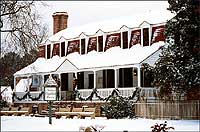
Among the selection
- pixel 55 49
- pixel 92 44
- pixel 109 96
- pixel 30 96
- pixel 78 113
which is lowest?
pixel 78 113

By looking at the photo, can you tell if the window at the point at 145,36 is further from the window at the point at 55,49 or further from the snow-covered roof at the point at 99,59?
the window at the point at 55,49

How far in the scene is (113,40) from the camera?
44.9 meters

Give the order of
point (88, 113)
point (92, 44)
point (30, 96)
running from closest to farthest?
point (88, 113)
point (30, 96)
point (92, 44)

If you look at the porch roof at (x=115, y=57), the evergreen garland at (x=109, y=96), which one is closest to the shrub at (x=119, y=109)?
the evergreen garland at (x=109, y=96)

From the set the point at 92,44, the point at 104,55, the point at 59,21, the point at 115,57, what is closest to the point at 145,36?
the point at 115,57

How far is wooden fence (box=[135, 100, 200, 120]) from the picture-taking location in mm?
27484

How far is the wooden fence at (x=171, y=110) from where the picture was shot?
27484 mm

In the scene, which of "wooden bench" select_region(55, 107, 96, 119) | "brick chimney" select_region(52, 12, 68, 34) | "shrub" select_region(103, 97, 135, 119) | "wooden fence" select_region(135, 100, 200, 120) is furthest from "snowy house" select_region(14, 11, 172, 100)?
"wooden fence" select_region(135, 100, 200, 120)

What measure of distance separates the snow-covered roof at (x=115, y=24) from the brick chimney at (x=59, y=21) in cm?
221

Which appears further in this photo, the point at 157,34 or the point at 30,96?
the point at 30,96

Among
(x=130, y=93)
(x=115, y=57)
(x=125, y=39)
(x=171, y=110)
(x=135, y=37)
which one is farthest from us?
(x=125, y=39)

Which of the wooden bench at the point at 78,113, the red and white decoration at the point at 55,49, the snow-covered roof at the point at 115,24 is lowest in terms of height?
the wooden bench at the point at 78,113

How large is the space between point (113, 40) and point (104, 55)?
201cm

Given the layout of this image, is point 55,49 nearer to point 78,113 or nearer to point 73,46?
point 73,46
